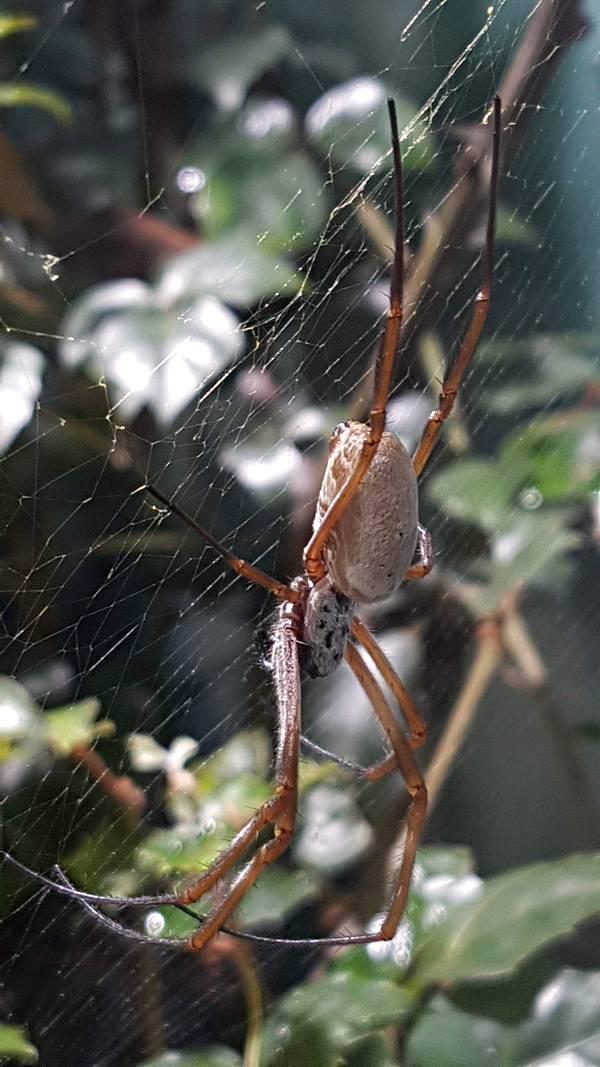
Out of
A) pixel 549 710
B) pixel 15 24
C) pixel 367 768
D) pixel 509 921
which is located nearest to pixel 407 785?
pixel 367 768

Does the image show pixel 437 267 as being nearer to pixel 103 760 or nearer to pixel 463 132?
pixel 463 132

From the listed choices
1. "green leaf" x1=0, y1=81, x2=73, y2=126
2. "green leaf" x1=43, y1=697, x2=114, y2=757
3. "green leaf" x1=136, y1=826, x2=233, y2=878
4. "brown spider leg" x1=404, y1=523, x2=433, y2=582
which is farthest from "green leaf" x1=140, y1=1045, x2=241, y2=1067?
"green leaf" x1=0, y1=81, x2=73, y2=126

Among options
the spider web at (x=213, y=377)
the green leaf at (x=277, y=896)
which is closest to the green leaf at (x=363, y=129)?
the spider web at (x=213, y=377)

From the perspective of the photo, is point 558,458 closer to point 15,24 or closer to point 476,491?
point 476,491

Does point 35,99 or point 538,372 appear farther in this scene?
point 538,372

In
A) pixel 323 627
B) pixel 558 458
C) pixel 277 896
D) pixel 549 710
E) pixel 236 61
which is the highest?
pixel 236 61

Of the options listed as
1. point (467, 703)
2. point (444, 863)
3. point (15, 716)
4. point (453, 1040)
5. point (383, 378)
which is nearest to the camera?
point (383, 378)
